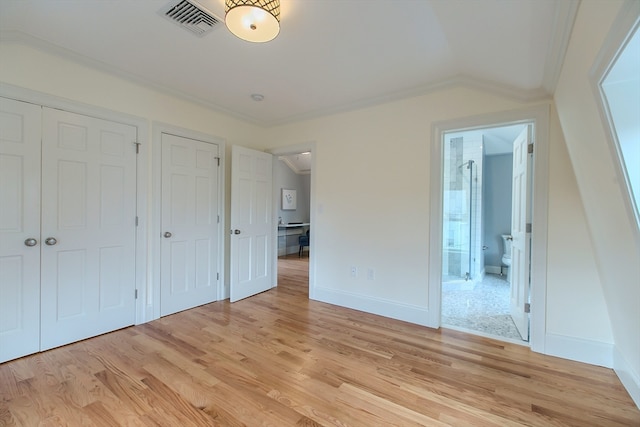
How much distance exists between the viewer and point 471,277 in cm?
437

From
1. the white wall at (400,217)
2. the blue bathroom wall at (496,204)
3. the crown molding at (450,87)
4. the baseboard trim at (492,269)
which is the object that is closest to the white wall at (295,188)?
the white wall at (400,217)

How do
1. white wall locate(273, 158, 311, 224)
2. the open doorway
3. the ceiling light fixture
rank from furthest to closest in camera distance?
white wall locate(273, 158, 311, 224) → the open doorway → the ceiling light fixture

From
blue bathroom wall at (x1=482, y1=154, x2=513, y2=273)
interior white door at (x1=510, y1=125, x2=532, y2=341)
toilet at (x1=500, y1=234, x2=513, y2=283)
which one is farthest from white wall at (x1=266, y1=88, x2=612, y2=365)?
blue bathroom wall at (x1=482, y1=154, x2=513, y2=273)

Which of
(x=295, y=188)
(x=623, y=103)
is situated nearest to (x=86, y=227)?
(x=623, y=103)

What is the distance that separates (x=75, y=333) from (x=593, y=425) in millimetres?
3844

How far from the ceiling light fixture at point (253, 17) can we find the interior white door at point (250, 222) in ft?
6.44

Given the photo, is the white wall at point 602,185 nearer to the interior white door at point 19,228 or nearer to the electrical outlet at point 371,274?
the electrical outlet at point 371,274

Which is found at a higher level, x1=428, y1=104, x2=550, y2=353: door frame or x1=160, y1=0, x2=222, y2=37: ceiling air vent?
x1=160, y1=0, x2=222, y2=37: ceiling air vent

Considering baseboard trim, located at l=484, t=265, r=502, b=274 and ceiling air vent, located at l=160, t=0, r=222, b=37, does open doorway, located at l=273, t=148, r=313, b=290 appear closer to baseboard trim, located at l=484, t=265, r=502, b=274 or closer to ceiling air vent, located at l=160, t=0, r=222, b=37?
baseboard trim, located at l=484, t=265, r=502, b=274

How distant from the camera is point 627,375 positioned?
1802 mm

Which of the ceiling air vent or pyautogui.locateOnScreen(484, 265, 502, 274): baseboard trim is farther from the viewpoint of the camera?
pyautogui.locateOnScreen(484, 265, 502, 274): baseboard trim

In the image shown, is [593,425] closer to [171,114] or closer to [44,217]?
[44,217]

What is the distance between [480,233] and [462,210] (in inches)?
22.6

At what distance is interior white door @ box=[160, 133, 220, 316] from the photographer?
3035 mm
